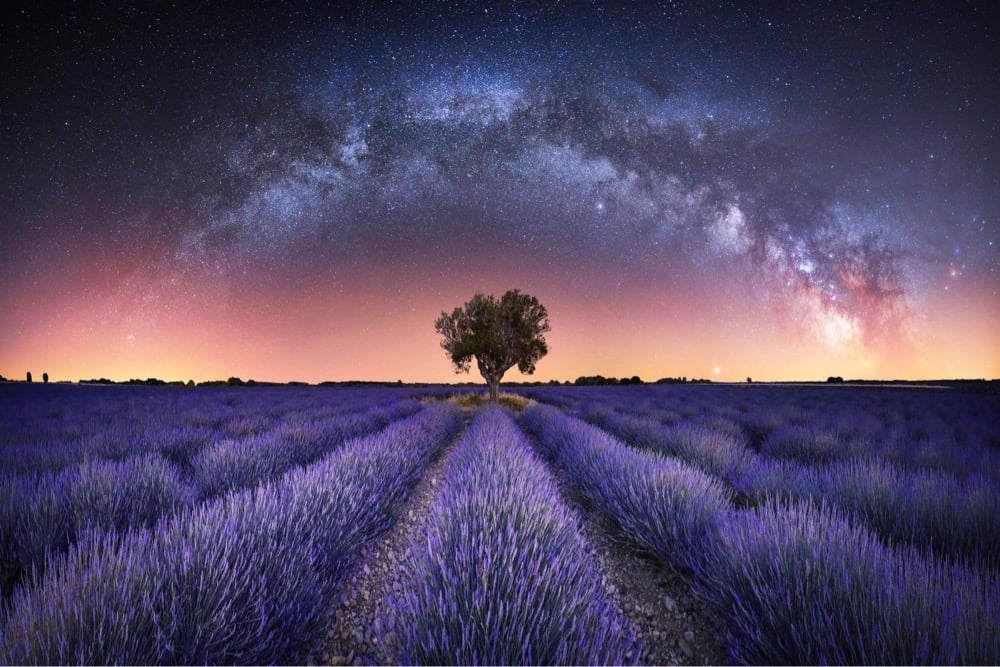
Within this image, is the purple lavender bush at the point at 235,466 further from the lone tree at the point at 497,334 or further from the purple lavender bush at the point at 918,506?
the lone tree at the point at 497,334

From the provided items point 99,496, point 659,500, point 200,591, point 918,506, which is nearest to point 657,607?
point 659,500

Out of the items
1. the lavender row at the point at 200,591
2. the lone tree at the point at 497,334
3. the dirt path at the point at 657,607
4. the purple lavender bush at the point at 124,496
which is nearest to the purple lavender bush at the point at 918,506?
the dirt path at the point at 657,607

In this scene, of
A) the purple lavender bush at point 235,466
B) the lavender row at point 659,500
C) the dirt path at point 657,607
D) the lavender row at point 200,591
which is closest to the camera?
the lavender row at point 200,591

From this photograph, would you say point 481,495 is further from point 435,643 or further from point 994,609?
point 994,609

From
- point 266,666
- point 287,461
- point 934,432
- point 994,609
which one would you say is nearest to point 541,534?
point 266,666

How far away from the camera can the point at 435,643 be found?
142 cm

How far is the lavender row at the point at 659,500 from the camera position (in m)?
2.80

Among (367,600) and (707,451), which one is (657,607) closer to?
(367,600)

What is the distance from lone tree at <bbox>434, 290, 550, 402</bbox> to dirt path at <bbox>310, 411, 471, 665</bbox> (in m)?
16.9

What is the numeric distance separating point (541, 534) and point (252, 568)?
62.1 inches

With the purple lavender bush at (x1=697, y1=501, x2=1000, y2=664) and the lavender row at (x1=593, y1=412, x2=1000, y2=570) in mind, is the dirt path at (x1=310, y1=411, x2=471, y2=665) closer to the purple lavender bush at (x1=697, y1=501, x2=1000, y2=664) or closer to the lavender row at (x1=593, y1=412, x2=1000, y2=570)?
the purple lavender bush at (x1=697, y1=501, x2=1000, y2=664)

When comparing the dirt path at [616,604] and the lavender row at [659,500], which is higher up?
the lavender row at [659,500]

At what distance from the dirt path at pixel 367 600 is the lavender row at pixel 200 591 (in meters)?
0.12

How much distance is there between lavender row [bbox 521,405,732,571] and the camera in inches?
110
